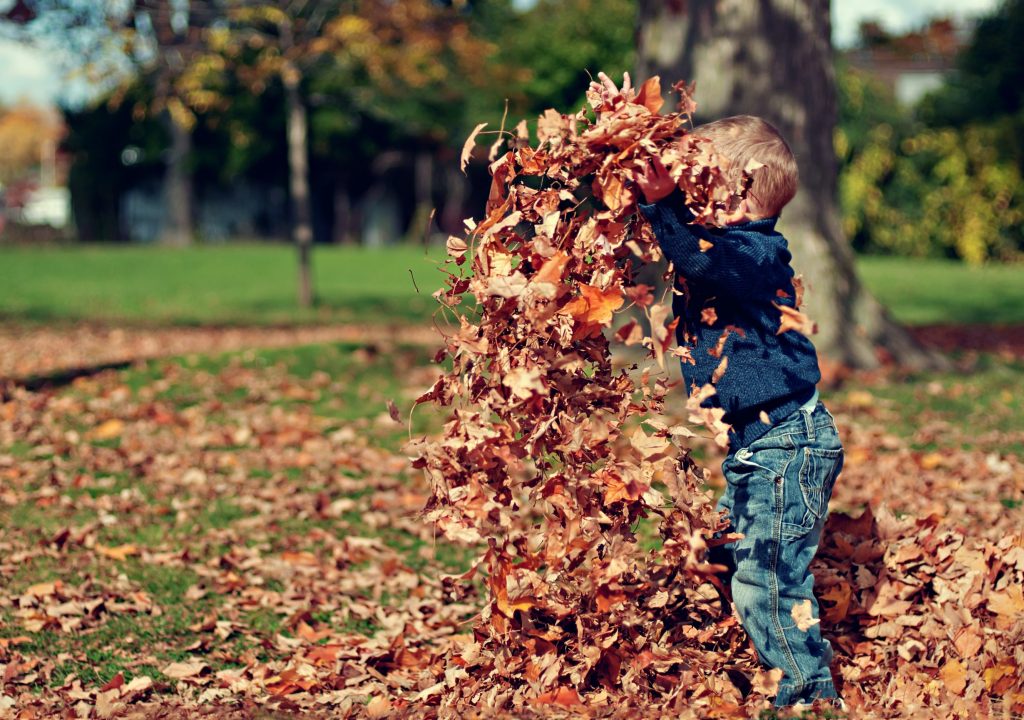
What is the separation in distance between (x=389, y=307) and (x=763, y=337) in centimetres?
1348

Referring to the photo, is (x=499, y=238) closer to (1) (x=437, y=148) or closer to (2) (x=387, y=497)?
(2) (x=387, y=497)

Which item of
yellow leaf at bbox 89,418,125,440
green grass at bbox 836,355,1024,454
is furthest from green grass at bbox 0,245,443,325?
green grass at bbox 836,355,1024,454

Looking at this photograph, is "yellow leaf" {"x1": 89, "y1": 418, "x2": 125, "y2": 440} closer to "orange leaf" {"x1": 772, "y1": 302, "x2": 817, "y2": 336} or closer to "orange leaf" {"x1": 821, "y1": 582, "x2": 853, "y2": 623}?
"orange leaf" {"x1": 821, "y1": 582, "x2": 853, "y2": 623}

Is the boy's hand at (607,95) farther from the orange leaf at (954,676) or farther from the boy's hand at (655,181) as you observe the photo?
the orange leaf at (954,676)

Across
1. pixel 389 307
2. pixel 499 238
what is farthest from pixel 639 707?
pixel 389 307

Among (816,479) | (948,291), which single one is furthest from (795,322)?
(948,291)

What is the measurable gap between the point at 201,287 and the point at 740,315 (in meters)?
17.5

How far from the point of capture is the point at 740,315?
3.24 meters

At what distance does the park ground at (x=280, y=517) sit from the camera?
12.7 ft

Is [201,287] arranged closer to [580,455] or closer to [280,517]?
[280,517]

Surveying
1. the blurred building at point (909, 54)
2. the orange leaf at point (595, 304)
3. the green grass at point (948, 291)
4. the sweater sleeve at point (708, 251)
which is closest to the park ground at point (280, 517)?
the orange leaf at point (595, 304)

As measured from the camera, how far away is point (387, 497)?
20.2 feet

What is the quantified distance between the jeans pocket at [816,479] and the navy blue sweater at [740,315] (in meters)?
0.15

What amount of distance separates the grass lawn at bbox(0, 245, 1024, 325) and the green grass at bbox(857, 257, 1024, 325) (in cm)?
2
